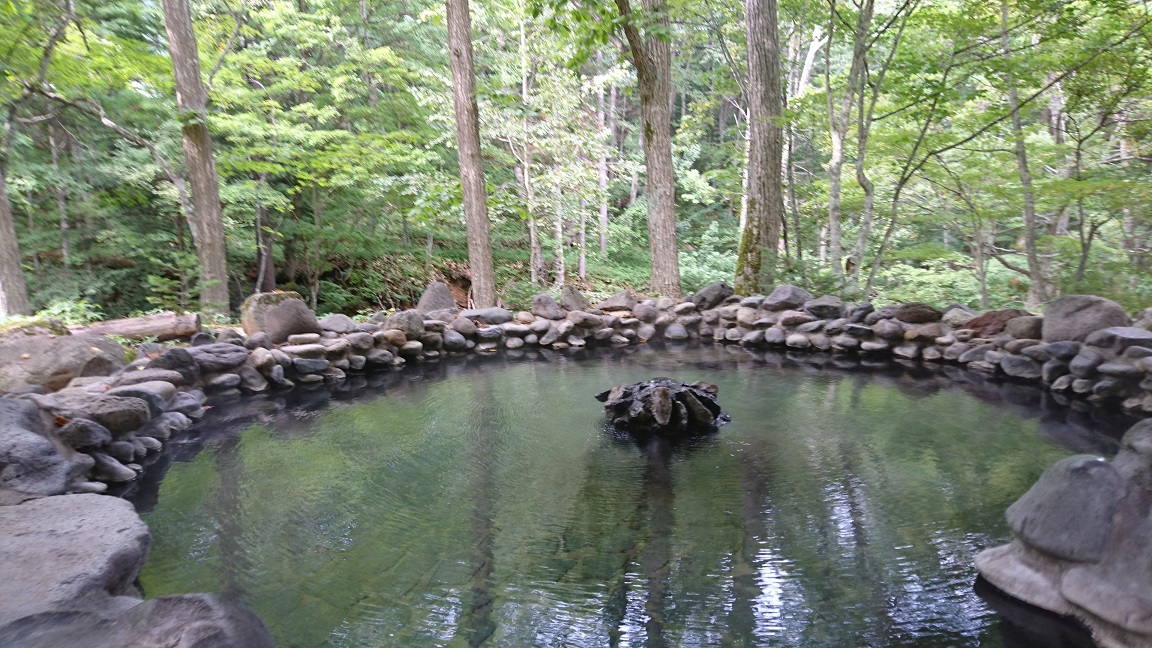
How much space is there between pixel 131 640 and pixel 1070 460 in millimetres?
2580

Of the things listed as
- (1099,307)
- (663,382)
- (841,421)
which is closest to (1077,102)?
(1099,307)

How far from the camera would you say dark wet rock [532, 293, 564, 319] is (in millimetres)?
7035

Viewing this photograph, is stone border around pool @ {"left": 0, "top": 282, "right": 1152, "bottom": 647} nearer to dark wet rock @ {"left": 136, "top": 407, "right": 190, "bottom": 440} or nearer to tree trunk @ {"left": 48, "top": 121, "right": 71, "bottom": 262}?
dark wet rock @ {"left": 136, "top": 407, "right": 190, "bottom": 440}

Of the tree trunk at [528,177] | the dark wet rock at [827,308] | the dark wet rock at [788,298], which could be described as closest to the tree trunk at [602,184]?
the tree trunk at [528,177]

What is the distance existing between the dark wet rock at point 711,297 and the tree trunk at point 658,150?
34.0 inches

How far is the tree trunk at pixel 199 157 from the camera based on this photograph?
6980 mm

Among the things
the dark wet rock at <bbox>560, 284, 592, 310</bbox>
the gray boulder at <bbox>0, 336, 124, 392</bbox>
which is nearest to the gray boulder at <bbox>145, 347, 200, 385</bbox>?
the gray boulder at <bbox>0, 336, 124, 392</bbox>

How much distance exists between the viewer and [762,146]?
24.1ft

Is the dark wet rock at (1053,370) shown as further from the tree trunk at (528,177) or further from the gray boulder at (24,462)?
the tree trunk at (528,177)

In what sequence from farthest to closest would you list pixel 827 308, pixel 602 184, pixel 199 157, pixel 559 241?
pixel 602 184 → pixel 559 241 → pixel 199 157 → pixel 827 308

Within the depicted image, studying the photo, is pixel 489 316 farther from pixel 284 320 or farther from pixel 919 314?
pixel 919 314

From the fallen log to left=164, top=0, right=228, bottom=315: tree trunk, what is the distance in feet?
5.28

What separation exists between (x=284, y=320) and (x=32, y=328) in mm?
1635

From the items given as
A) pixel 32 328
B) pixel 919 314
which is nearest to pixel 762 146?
pixel 919 314
